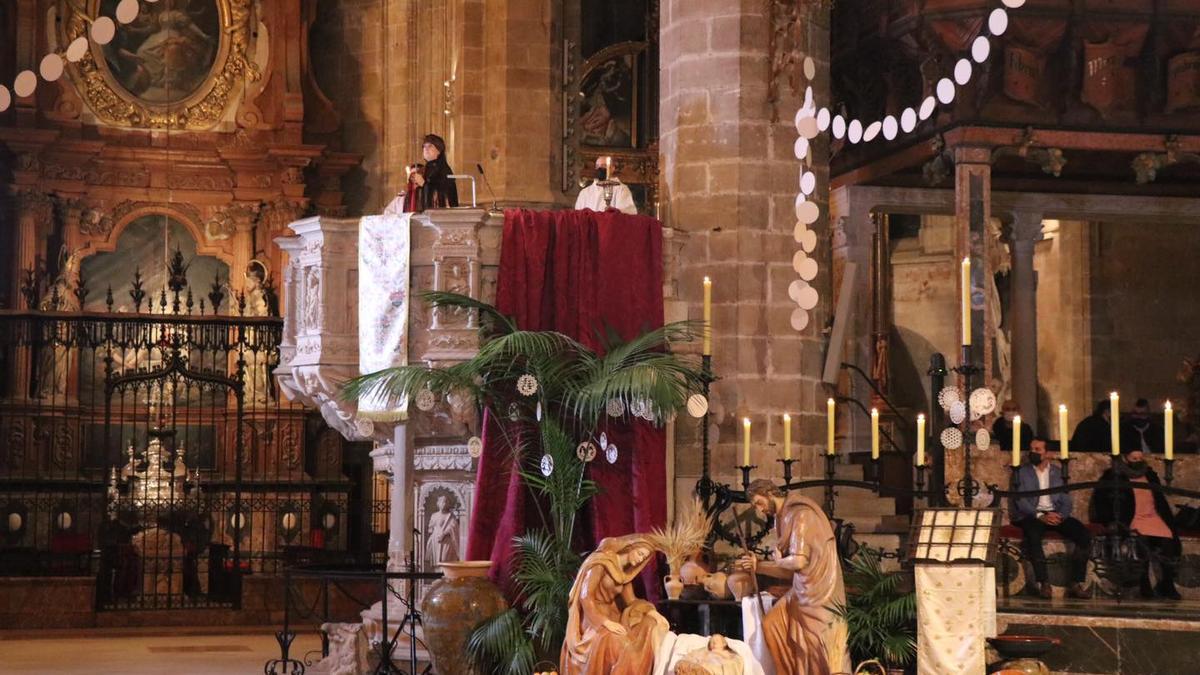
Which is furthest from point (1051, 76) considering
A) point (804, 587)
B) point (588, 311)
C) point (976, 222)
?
point (804, 587)

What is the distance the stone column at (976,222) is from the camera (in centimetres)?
1603

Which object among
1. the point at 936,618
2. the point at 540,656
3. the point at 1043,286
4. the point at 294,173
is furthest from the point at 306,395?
the point at 1043,286

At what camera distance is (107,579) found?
17891mm

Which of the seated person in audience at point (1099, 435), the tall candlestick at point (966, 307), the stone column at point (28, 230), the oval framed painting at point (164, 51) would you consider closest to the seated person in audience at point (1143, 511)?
the seated person in audience at point (1099, 435)

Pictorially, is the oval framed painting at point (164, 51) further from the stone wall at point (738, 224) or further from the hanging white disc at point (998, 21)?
the hanging white disc at point (998, 21)

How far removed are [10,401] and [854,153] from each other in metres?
8.89

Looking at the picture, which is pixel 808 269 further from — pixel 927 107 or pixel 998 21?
pixel 998 21

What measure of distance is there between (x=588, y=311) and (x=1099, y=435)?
5.90 metres

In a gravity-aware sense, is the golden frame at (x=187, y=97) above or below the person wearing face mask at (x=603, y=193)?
above

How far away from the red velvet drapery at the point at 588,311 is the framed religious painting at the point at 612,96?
1088 cm

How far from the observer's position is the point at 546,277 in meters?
12.2

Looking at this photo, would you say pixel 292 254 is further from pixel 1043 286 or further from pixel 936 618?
pixel 1043 286

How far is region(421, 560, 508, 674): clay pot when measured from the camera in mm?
10844

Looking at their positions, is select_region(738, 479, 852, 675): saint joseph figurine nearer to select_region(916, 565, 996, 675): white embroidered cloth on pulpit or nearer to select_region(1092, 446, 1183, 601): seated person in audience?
select_region(916, 565, 996, 675): white embroidered cloth on pulpit
